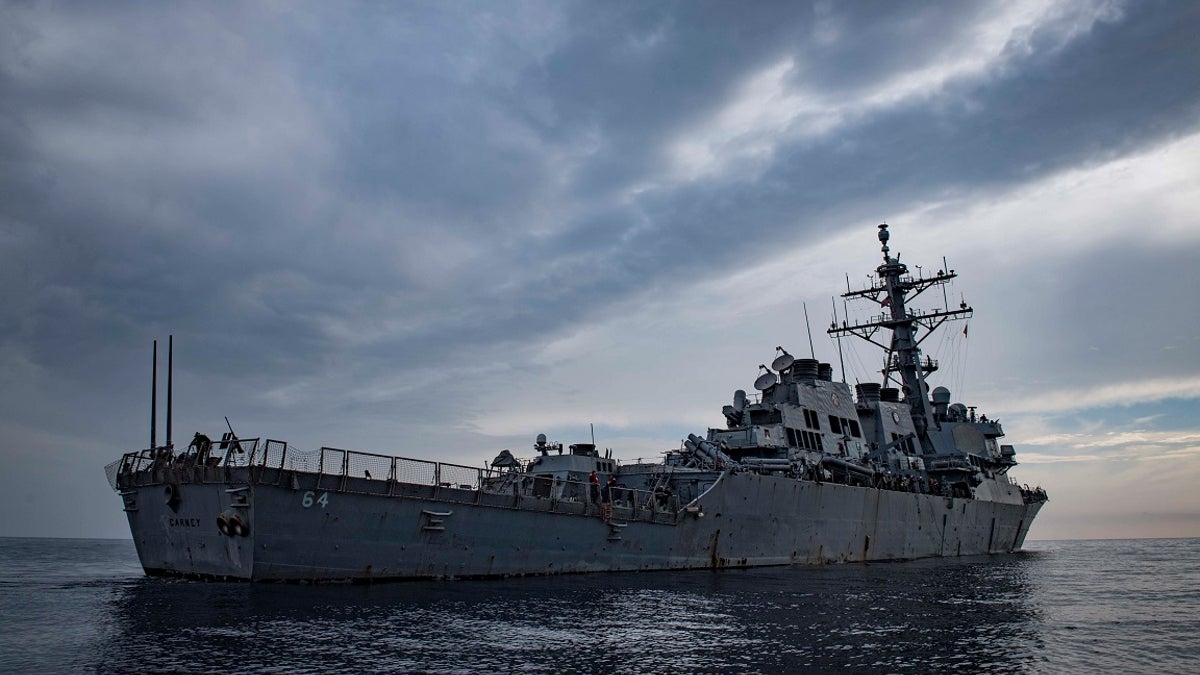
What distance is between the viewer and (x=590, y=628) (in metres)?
15.7

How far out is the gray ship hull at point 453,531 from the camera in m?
20.3

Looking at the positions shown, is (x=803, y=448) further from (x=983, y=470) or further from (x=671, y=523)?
(x=983, y=470)

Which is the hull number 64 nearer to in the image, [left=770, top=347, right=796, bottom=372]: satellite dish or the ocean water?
the ocean water

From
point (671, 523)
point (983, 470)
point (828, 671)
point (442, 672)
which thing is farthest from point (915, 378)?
point (442, 672)

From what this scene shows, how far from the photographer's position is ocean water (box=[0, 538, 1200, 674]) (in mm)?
12617

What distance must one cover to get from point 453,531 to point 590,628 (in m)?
8.17

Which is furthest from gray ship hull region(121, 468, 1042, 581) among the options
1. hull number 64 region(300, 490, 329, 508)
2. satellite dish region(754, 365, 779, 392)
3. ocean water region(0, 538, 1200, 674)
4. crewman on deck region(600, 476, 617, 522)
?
satellite dish region(754, 365, 779, 392)

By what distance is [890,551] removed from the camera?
3847cm

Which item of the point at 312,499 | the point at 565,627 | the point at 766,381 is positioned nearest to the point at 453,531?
Result: the point at 312,499

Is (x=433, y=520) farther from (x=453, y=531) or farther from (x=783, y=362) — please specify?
(x=783, y=362)

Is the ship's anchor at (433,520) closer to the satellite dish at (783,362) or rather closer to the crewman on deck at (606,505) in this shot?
the crewman on deck at (606,505)

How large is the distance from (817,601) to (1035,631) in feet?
18.2

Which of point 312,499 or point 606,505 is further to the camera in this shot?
point 606,505

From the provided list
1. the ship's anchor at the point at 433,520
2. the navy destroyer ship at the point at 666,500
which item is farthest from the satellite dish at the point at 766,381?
the ship's anchor at the point at 433,520
